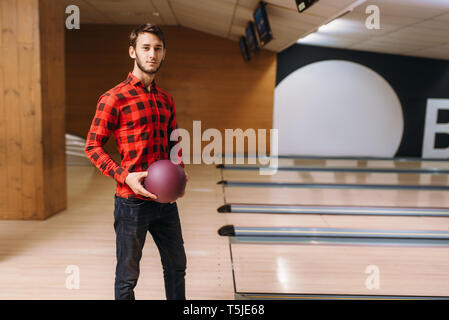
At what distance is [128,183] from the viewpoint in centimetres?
146

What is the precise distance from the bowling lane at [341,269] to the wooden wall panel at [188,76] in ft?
17.5

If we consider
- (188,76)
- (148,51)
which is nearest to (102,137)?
(148,51)

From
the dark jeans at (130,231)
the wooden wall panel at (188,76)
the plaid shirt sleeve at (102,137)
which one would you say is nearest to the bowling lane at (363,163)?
the wooden wall panel at (188,76)

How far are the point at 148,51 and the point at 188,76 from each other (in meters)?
6.72

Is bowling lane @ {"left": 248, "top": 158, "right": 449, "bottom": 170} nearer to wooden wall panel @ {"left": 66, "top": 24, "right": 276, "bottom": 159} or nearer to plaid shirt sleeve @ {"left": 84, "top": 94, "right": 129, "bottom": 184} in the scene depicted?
wooden wall panel @ {"left": 66, "top": 24, "right": 276, "bottom": 159}

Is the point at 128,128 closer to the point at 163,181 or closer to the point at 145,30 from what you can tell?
the point at 163,181

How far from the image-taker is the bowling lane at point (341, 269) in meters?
2.48

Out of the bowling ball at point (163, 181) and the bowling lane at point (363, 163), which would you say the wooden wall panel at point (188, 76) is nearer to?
the bowling lane at point (363, 163)

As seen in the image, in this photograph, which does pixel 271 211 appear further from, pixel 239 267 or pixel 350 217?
pixel 239 267

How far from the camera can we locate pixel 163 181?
146cm

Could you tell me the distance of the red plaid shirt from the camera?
4.87 feet

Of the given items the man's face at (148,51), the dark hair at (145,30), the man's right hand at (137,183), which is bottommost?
the man's right hand at (137,183)
